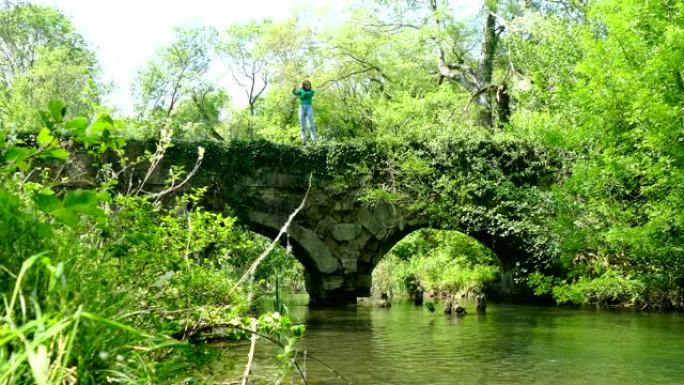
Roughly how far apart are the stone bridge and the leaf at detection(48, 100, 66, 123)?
38.3ft

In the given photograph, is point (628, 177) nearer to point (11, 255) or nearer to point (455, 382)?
point (455, 382)

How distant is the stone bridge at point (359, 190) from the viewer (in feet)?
45.5

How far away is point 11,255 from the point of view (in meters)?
1.68

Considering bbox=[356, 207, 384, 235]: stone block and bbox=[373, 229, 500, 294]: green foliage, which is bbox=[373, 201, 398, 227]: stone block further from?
bbox=[373, 229, 500, 294]: green foliage

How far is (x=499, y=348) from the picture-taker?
816 cm

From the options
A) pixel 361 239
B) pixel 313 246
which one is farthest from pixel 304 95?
pixel 361 239

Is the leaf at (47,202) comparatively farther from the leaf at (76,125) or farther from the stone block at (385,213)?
the stone block at (385,213)

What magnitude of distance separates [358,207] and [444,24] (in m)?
9.18

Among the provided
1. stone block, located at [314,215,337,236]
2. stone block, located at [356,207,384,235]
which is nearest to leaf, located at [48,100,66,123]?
stone block, located at [314,215,337,236]

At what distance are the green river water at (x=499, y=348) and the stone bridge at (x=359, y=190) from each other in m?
2.12

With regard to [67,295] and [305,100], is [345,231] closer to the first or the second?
[305,100]

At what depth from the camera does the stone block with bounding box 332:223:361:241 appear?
14539 mm

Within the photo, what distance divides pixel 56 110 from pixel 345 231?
12.7 metres

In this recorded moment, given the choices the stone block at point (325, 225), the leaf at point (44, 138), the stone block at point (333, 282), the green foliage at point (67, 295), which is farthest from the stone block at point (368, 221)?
Answer: the leaf at point (44, 138)
